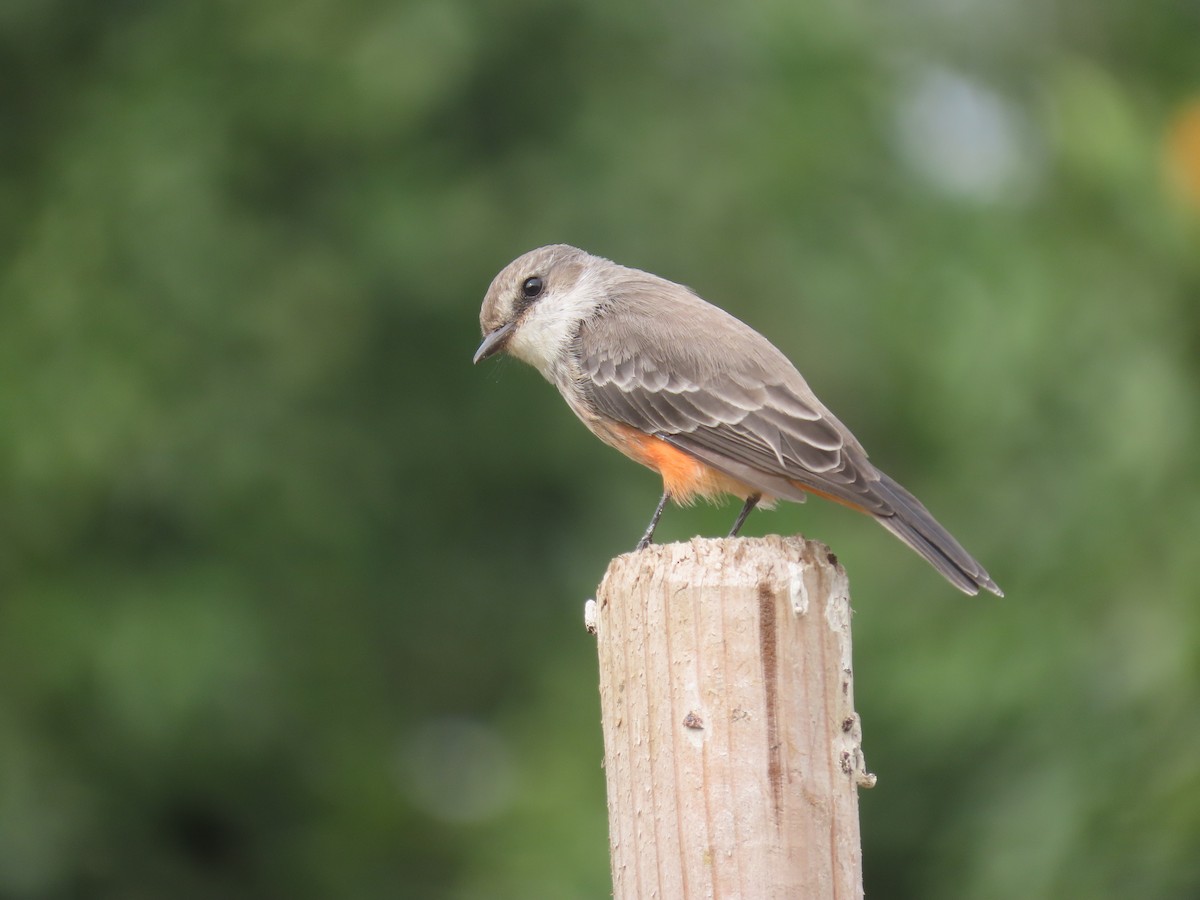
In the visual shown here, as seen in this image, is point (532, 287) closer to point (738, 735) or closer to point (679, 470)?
point (679, 470)

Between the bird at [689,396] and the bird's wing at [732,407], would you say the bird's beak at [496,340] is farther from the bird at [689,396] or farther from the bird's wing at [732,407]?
the bird's wing at [732,407]

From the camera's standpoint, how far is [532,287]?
20.2ft

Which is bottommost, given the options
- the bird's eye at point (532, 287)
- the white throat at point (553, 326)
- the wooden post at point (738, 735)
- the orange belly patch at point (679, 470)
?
the wooden post at point (738, 735)

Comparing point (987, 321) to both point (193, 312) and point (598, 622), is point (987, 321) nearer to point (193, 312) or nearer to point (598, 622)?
point (598, 622)

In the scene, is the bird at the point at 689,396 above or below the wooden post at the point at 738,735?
above

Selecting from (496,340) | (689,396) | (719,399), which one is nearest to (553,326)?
(496,340)

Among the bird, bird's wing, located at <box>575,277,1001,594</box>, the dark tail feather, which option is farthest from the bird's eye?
the dark tail feather

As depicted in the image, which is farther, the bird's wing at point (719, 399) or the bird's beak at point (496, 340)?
the bird's beak at point (496, 340)

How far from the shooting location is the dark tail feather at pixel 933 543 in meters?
4.35

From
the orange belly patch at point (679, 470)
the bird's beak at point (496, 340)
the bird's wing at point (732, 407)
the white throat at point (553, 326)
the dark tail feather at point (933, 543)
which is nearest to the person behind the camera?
the dark tail feather at point (933, 543)

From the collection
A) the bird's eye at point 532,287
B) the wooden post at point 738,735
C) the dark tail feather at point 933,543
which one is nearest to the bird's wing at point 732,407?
the dark tail feather at point 933,543

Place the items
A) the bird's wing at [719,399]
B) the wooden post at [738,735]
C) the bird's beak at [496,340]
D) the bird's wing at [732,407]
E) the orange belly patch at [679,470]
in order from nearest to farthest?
the wooden post at [738,735]
the bird's wing at [732,407]
the bird's wing at [719,399]
the orange belly patch at [679,470]
the bird's beak at [496,340]

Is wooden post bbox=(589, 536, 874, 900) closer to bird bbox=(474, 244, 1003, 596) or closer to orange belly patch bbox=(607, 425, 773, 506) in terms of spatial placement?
bird bbox=(474, 244, 1003, 596)

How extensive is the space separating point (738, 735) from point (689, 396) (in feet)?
7.67
